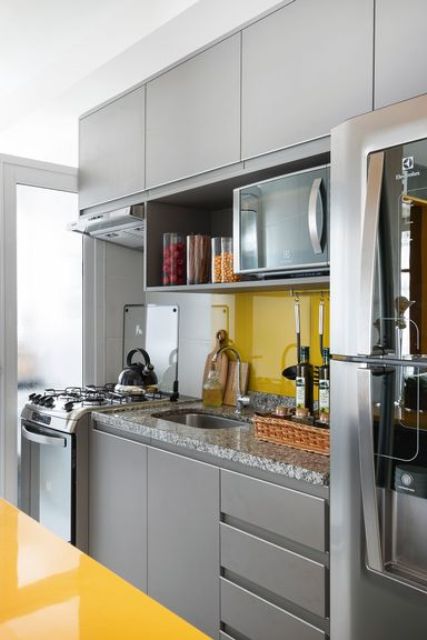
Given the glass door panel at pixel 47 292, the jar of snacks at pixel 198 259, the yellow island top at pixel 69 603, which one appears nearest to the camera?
the yellow island top at pixel 69 603

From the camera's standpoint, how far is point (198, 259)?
2.58m

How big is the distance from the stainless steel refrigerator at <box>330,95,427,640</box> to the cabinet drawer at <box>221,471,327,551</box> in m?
0.11

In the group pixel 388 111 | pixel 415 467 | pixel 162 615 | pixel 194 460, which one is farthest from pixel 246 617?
pixel 388 111

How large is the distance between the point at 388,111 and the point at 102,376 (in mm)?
2500

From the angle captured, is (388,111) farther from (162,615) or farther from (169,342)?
(169,342)

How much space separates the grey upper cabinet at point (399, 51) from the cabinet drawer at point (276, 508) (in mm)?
1216

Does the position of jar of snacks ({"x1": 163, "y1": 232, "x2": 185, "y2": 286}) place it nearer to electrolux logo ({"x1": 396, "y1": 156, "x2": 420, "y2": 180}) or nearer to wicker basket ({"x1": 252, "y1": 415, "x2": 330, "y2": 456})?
wicker basket ({"x1": 252, "y1": 415, "x2": 330, "y2": 456})

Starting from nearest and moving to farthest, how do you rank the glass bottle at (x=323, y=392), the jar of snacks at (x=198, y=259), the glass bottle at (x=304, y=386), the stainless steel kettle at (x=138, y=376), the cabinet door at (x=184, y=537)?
the cabinet door at (x=184, y=537), the glass bottle at (x=323, y=392), the glass bottle at (x=304, y=386), the jar of snacks at (x=198, y=259), the stainless steel kettle at (x=138, y=376)

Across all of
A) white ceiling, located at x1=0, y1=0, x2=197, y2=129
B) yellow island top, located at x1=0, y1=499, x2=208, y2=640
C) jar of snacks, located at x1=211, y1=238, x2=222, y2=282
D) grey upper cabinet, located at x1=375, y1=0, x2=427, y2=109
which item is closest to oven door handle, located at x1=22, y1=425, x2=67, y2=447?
jar of snacks, located at x1=211, y1=238, x2=222, y2=282

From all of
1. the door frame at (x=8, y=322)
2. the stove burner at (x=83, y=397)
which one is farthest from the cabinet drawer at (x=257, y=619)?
the door frame at (x=8, y=322)

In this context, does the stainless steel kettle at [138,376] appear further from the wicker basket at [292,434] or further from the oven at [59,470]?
the wicker basket at [292,434]

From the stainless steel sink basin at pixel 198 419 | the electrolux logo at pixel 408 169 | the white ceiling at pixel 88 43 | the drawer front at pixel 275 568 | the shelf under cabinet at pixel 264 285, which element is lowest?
the drawer front at pixel 275 568

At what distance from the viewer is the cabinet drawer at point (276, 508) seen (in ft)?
5.39

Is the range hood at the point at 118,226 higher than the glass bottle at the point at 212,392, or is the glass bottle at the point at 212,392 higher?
the range hood at the point at 118,226
